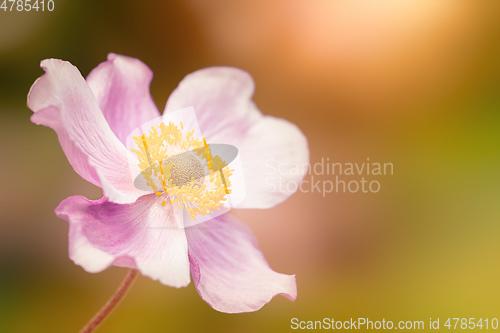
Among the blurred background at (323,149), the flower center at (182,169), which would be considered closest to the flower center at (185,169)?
the flower center at (182,169)

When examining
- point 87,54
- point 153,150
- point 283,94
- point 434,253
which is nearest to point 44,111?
point 153,150

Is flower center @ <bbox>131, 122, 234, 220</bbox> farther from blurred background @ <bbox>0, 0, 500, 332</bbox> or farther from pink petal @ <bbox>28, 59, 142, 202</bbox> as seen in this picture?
blurred background @ <bbox>0, 0, 500, 332</bbox>

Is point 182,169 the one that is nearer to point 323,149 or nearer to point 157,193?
point 157,193

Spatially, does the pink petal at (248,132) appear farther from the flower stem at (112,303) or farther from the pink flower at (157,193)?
the flower stem at (112,303)

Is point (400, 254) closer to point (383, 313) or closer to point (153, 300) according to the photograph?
point (383, 313)

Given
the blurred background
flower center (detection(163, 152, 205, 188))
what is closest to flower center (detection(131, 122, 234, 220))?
flower center (detection(163, 152, 205, 188))

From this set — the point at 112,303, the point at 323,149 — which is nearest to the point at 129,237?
the point at 112,303
